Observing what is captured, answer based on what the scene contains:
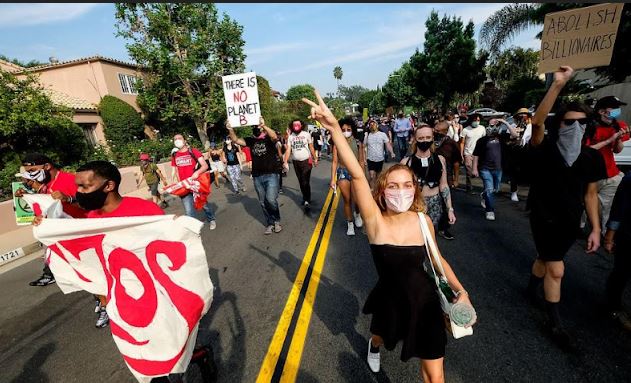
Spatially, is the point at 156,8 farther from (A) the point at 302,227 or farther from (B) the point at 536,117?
(B) the point at 536,117

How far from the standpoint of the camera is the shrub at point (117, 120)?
2420cm

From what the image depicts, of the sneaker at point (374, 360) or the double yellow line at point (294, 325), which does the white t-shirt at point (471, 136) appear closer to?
the double yellow line at point (294, 325)

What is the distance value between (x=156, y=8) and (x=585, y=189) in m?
30.9

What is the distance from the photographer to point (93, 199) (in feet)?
7.68

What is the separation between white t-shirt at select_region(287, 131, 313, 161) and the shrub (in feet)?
70.3

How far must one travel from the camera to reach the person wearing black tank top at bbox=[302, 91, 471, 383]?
6.77 ft

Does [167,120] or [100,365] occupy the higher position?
[167,120]

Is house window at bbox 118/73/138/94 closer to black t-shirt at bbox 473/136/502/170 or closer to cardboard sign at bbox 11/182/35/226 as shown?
cardboard sign at bbox 11/182/35/226

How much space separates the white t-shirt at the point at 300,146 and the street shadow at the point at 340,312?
3.40m

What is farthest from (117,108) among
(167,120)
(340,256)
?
(340,256)

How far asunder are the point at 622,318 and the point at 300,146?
19.7 feet

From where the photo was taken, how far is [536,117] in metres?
2.59

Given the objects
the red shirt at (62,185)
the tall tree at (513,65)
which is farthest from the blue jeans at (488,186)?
the tall tree at (513,65)

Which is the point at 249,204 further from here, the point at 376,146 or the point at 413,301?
the point at 413,301
